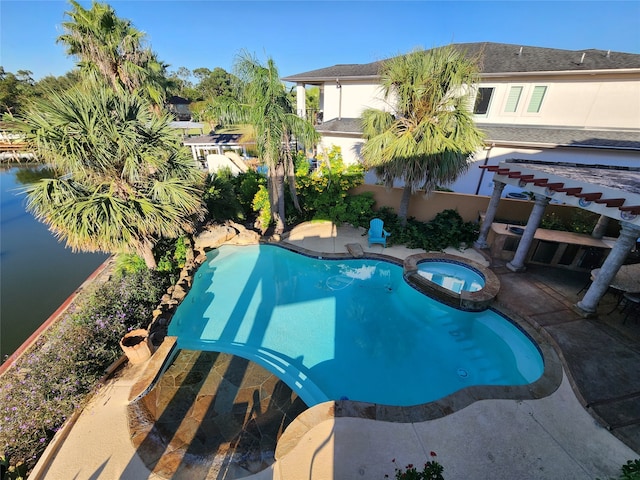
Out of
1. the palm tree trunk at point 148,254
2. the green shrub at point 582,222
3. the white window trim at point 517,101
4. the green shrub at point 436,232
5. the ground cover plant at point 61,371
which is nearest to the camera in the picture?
the ground cover plant at point 61,371

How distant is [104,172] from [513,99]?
1776 cm

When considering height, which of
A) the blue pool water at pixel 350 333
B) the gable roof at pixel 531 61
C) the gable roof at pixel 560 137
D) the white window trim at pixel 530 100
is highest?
the gable roof at pixel 531 61

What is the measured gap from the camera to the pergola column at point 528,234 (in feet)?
25.2

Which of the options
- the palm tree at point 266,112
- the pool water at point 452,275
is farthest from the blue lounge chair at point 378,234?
the palm tree at point 266,112

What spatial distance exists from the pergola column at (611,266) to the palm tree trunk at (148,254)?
11433 millimetres

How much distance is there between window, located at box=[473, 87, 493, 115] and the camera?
13648 mm

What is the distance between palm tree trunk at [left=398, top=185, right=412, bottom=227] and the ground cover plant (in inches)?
382

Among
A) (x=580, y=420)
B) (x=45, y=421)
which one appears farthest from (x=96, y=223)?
(x=580, y=420)

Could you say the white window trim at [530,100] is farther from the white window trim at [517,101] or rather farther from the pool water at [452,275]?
the pool water at [452,275]

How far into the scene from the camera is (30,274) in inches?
407

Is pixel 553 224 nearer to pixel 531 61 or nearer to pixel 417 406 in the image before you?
pixel 417 406

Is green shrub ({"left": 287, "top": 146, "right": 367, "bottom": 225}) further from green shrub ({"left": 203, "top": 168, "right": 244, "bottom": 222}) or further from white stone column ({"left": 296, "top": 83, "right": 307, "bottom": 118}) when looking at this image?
white stone column ({"left": 296, "top": 83, "right": 307, "bottom": 118})

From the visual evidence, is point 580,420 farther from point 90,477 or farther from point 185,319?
point 185,319

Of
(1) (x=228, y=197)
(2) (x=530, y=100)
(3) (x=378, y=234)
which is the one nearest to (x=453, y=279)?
(3) (x=378, y=234)
